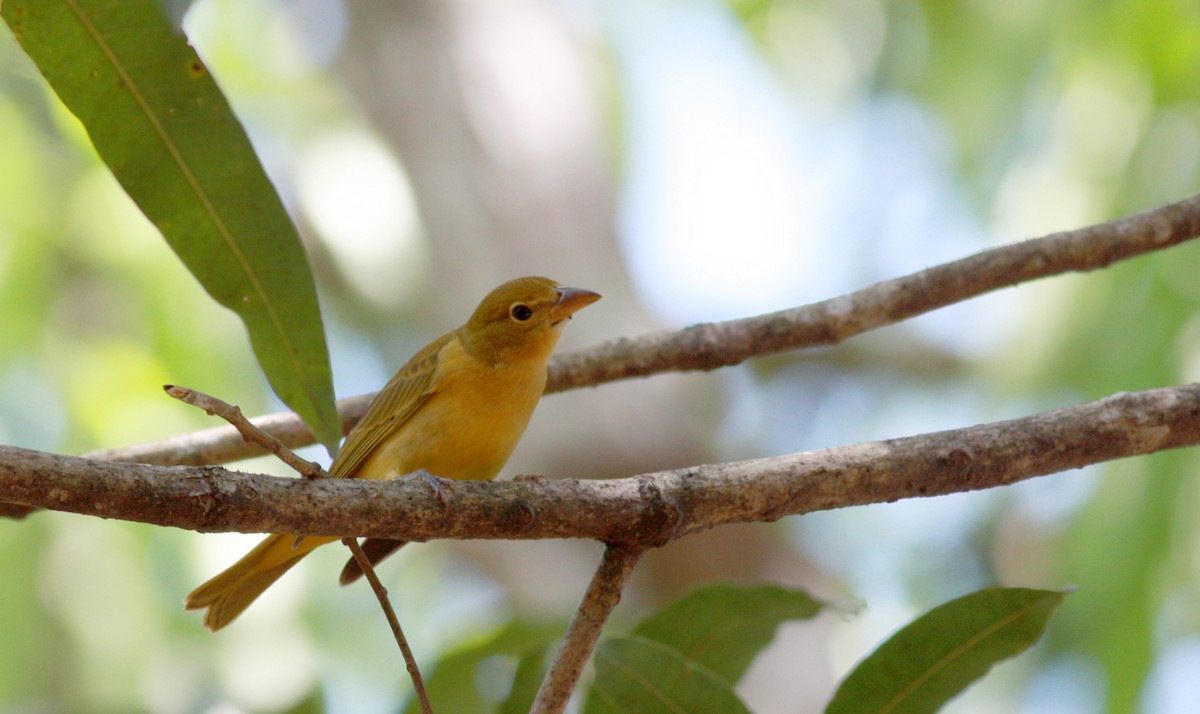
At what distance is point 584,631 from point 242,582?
1773 millimetres

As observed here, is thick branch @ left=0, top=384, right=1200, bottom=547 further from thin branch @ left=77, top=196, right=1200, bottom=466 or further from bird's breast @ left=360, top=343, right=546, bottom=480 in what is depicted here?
bird's breast @ left=360, top=343, right=546, bottom=480

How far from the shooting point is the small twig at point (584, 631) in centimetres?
206

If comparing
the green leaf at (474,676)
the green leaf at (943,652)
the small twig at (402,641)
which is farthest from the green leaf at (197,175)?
the green leaf at (943,652)

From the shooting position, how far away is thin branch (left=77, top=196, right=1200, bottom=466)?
298cm

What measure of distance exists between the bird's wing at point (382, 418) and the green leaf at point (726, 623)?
1.22 m

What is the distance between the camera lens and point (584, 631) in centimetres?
211

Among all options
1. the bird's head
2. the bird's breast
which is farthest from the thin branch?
the bird's head

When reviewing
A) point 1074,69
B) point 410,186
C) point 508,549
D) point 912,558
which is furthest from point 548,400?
point 1074,69

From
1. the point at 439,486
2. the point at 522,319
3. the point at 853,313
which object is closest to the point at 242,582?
the point at 522,319

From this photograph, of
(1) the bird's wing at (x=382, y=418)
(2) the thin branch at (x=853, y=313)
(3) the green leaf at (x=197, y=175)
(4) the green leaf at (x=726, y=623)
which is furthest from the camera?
(1) the bird's wing at (x=382, y=418)

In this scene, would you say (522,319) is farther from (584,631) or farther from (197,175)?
(584,631)

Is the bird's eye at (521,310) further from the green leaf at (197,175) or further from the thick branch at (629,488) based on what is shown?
the thick branch at (629,488)

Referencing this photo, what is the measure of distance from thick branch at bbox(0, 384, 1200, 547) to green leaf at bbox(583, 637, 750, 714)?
0.39m

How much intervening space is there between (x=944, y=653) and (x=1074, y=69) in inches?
191
